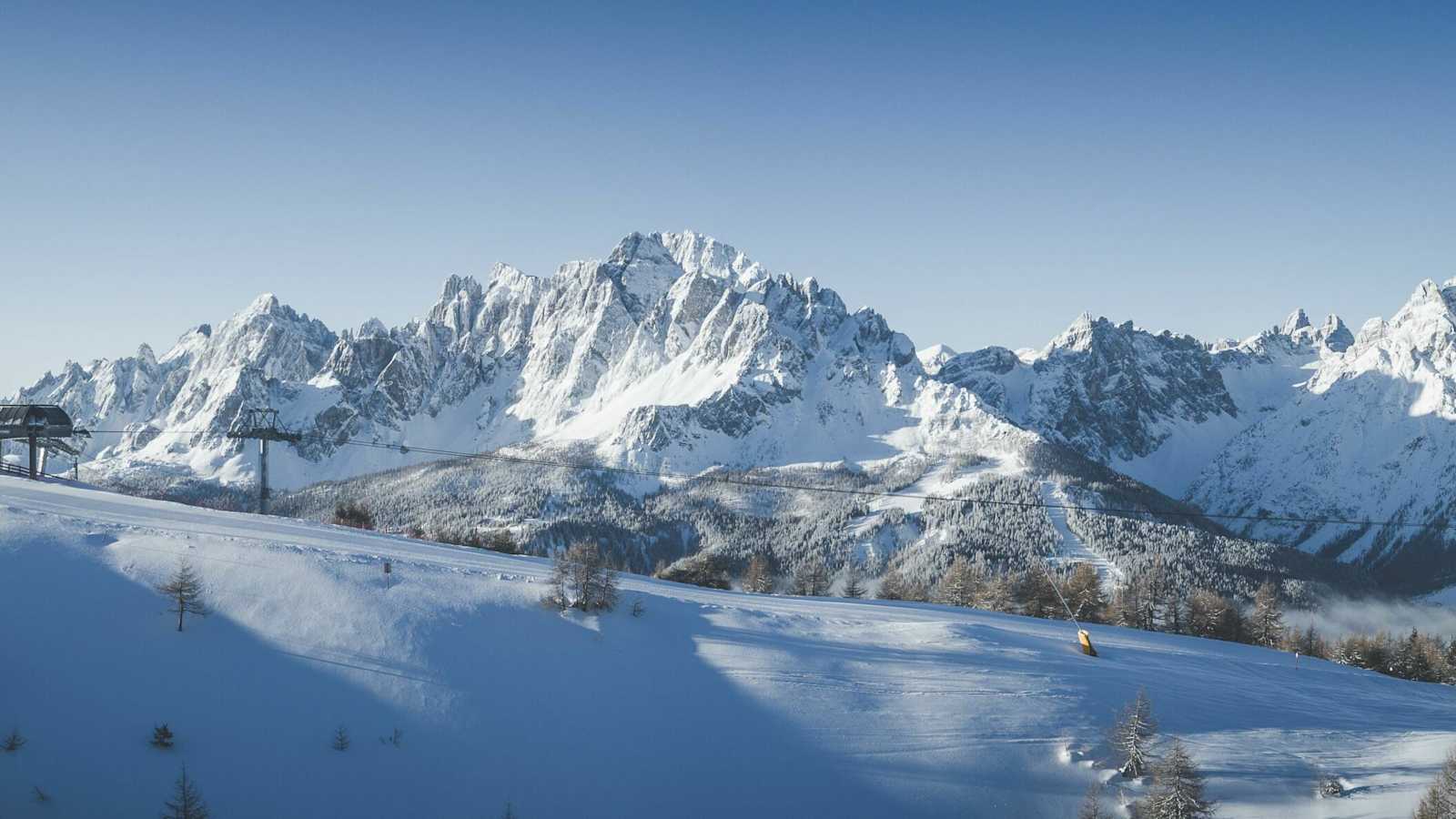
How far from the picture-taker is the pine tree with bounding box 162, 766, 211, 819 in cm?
2639

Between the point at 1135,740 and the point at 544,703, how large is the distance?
2485 centimetres

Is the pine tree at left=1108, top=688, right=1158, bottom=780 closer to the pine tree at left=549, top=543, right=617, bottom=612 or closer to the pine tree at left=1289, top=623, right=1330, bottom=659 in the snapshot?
the pine tree at left=549, top=543, right=617, bottom=612

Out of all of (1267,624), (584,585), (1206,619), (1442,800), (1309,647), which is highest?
(584,585)

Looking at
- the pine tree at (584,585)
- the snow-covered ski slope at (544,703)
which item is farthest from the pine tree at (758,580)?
Result: the pine tree at (584,585)

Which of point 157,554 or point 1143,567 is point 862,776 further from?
point 1143,567

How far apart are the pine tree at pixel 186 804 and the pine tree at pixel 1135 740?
1350 inches

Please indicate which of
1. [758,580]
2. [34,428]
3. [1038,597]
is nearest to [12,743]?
[34,428]

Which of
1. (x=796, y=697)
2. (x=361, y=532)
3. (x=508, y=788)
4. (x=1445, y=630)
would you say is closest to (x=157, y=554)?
(x=361, y=532)

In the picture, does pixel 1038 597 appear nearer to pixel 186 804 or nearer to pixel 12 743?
pixel 186 804

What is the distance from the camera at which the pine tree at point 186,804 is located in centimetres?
2639

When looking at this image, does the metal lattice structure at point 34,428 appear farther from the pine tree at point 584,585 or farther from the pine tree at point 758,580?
the pine tree at point 758,580

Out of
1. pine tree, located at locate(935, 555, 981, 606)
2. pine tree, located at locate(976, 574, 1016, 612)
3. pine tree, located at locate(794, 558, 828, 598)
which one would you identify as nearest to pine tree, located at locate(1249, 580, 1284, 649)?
pine tree, located at locate(976, 574, 1016, 612)

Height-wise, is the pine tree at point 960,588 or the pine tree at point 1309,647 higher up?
the pine tree at point 960,588

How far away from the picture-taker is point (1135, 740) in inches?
1359
